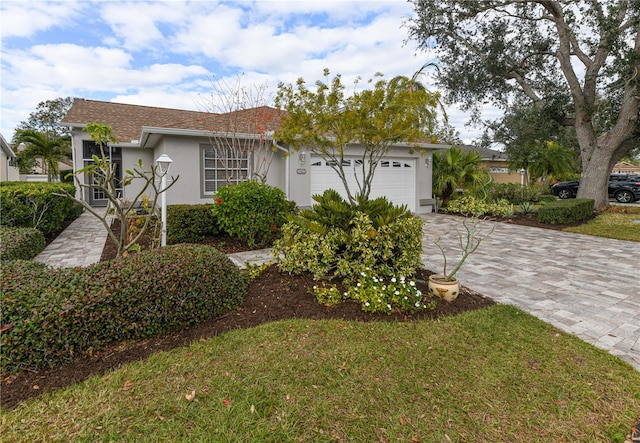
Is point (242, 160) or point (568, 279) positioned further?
point (242, 160)

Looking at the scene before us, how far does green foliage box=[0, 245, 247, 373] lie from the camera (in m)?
2.63

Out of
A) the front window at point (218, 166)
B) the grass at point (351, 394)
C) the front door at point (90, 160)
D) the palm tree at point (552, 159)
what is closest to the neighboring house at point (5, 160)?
the front door at point (90, 160)

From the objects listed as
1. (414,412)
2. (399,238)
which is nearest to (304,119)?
(399,238)

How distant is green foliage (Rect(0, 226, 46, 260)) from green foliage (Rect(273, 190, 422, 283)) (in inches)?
143

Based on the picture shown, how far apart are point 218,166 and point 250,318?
7.39 meters

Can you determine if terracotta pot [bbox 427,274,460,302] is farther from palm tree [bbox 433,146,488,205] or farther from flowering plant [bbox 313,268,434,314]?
palm tree [bbox 433,146,488,205]

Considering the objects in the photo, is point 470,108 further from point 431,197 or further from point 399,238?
point 399,238

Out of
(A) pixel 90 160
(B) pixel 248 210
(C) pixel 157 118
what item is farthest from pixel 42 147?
(B) pixel 248 210

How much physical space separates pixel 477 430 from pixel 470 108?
50.6 ft

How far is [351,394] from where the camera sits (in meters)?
2.47

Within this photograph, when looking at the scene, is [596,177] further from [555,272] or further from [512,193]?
[555,272]

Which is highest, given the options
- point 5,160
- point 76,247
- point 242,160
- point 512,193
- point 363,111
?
point 5,160

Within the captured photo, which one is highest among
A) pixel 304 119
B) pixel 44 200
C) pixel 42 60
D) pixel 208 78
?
pixel 208 78

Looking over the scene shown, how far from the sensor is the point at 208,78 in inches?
409
